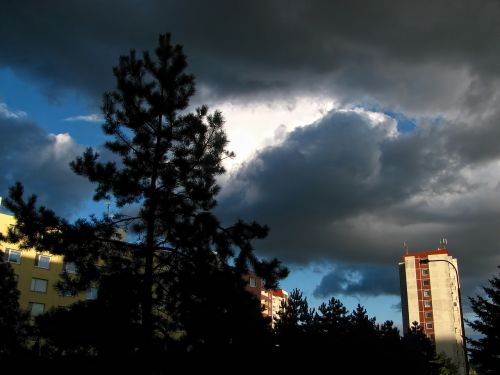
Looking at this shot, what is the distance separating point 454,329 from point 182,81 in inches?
3597

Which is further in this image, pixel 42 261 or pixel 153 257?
pixel 42 261

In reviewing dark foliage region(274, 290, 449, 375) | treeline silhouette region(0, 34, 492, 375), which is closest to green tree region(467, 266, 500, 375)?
dark foliage region(274, 290, 449, 375)

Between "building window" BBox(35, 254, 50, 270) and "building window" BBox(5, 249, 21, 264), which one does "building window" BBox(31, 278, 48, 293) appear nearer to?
"building window" BBox(35, 254, 50, 270)

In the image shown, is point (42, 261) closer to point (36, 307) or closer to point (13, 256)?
point (13, 256)

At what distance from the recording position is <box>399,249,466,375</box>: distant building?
301 ft

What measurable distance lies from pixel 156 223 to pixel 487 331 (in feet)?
81.5

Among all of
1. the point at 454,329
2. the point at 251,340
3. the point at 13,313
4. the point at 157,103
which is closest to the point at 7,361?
the point at 251,340

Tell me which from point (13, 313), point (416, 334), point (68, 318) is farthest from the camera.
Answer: point (416, 334)

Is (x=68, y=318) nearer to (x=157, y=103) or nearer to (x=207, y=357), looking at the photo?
(x=207, y=357)

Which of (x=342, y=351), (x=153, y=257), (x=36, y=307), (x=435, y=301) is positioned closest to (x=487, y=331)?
(x=342, y=351)

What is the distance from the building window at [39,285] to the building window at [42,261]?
4.35ft

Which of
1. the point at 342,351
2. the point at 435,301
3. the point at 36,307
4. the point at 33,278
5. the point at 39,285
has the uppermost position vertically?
the point at 435,301

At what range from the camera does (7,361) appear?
14.8 metres

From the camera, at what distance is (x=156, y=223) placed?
13.5 m
